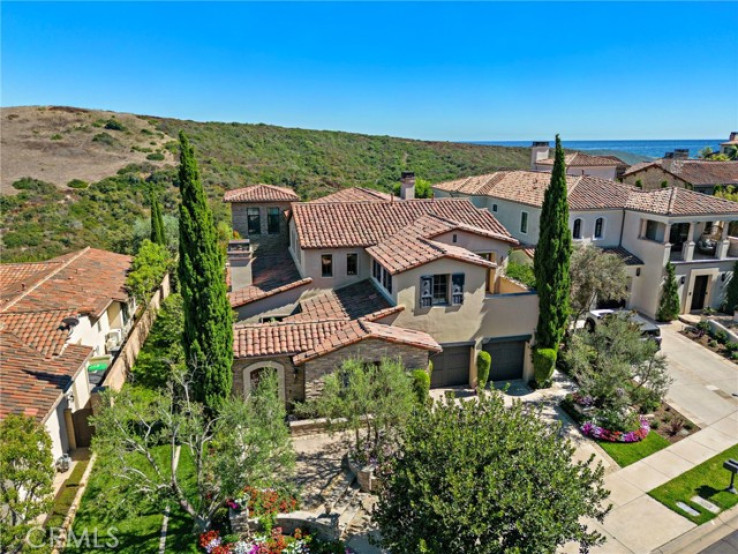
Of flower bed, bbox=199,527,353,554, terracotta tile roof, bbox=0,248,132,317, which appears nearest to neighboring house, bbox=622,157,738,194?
terracotta tile roof, bbox=0,248,132,317

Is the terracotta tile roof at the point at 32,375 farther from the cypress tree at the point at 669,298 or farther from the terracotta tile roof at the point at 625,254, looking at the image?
the cypress tree at the point at 669,298

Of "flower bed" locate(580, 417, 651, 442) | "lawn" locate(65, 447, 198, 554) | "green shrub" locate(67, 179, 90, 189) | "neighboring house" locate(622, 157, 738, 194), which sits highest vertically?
"neighboring house" locate(622, 157, 738, 194)

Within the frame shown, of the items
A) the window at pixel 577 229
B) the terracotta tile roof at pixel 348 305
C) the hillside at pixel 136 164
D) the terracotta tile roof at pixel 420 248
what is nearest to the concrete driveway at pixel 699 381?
the window at pixel 577 229

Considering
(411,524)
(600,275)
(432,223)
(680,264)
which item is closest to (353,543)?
(411,524)

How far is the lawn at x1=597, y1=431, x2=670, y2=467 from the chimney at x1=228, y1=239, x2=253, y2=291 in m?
20.0

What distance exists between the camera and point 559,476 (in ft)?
33.8

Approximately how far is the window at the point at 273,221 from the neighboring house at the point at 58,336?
9666 mm

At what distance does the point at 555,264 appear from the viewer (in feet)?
73.8

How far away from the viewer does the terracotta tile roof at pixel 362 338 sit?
18.5 m

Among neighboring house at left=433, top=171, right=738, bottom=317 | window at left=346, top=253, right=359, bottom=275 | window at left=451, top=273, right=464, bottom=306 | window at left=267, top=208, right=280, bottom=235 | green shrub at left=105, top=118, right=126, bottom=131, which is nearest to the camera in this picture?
window at left=451, top=273, right=464, bottom=306

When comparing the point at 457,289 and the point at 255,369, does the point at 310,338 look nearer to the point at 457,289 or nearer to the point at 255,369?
the point at 255,369

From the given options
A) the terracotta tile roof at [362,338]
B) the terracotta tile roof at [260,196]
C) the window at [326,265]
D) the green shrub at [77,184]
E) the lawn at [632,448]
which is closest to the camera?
the lawn at [632,448]

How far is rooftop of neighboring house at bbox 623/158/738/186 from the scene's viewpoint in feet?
151

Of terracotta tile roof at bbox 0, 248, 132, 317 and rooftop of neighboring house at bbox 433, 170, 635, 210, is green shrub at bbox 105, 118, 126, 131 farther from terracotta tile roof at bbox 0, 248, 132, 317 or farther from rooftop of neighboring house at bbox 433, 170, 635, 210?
rooftop of neighboring house at bbox 433, 170, 635, 210
